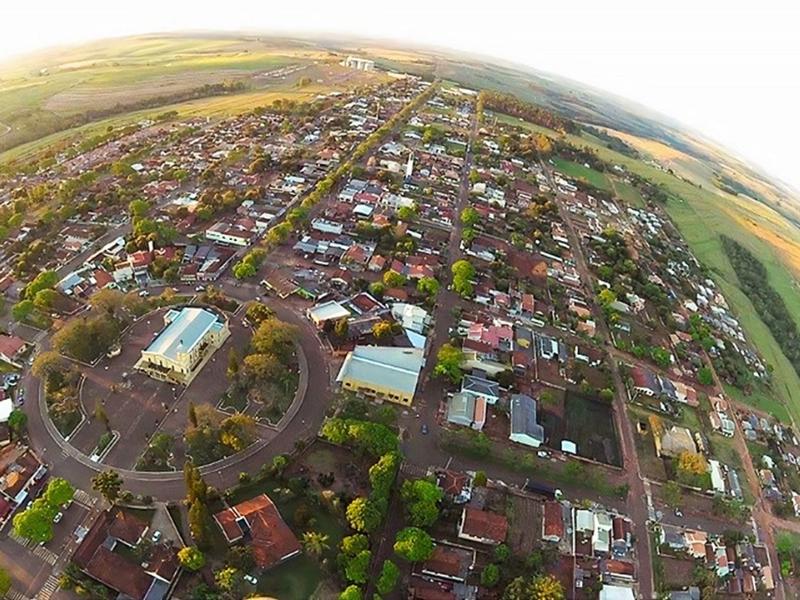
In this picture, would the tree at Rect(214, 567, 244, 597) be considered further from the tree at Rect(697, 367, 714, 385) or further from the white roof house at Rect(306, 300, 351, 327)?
the tree at Rect(697, 367, 714, 385)

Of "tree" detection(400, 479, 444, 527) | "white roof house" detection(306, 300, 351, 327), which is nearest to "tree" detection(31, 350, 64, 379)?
"white roof house" detection(306, 300, 351, 327)

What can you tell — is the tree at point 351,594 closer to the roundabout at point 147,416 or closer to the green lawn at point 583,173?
the roundabout at point 147,416

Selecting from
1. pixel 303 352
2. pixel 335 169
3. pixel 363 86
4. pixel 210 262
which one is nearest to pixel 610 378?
pixel 303 352

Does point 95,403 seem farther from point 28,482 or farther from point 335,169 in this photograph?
point 335,169

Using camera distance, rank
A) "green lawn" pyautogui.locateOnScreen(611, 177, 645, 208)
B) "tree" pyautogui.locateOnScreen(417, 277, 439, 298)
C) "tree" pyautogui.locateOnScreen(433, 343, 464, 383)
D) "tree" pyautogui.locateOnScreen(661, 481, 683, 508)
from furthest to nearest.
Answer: "green lawn" pyautogui.locateOnScreen(611, 177, 645, 208), "tree" pyautogui.locateOnScreen(417, 277, 439, 298), "tree" pyautogui.locateOnScreen(433, 343, 464, 383), "tree" pyautogui.locateOnScreen(661, 481, 683, 508)

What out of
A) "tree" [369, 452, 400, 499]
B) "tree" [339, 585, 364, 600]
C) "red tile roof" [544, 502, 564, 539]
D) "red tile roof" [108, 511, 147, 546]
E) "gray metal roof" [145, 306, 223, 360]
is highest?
"gray metal roof" [145, 306, 223, 360]

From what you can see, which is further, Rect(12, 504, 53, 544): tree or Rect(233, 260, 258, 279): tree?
Rect(233, 260, 258, 279): tree

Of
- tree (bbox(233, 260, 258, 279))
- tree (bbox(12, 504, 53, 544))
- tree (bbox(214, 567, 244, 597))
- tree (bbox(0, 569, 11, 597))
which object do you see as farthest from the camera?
tree (bbox(233, 260, 258, 279))

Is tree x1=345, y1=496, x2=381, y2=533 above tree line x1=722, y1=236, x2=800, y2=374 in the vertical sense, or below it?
above

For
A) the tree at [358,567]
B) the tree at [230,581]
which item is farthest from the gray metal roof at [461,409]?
the tree at [230,581]

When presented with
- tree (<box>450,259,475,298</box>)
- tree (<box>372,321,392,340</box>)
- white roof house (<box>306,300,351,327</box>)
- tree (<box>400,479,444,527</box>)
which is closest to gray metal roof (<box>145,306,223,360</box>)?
white roof house (<box>306,300,351,327</box>)
